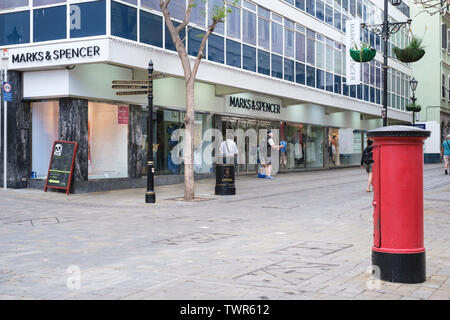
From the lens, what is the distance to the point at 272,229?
9047 mm

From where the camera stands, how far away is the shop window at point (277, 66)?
76.8ft

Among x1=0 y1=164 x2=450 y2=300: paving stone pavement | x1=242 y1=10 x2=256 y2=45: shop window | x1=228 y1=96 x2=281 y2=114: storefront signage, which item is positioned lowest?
x1=0 y1=164 x2=450 y2=300: paving stone pavement

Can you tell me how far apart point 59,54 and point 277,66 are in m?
11.0

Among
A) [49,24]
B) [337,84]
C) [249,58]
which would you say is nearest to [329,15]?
[337,84]

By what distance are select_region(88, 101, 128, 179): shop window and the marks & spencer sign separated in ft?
6.19

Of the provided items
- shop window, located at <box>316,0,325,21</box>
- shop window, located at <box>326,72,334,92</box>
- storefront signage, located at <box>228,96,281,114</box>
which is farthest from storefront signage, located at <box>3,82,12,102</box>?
shop window, located at <box>316,0,325,21</box>

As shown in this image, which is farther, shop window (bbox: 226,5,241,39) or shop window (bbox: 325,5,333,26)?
shop window (bbox: 325,5,333,26)

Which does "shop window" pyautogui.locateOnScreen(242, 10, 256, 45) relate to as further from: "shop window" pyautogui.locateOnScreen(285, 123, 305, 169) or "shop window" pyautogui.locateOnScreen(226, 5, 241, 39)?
"shop window" pyautogui.locateOnScreen(285, 123, 305, 169)

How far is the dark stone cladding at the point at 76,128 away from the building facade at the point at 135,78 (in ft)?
0.10

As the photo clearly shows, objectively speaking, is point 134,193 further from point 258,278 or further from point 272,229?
point 258,278

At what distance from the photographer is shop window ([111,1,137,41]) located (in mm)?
15156

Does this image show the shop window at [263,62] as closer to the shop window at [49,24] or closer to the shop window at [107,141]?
the shop window at [107,141]
